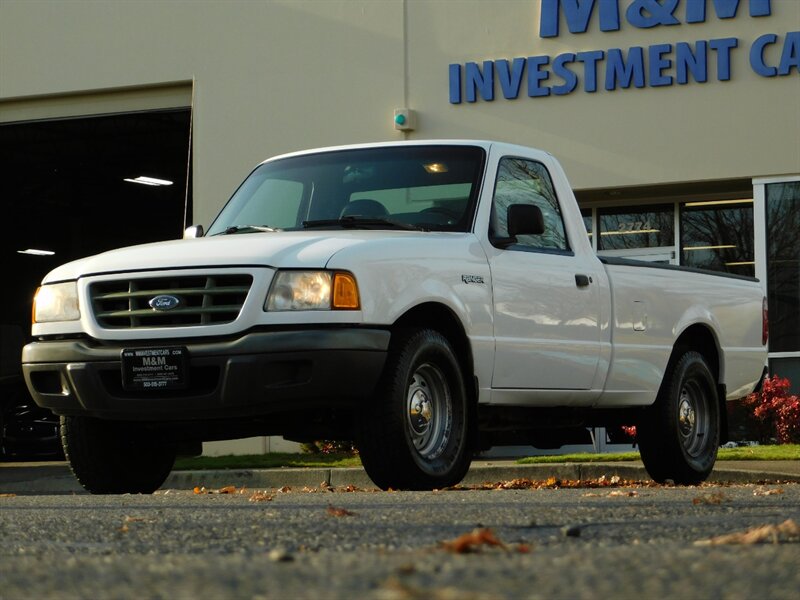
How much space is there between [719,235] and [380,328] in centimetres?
1216

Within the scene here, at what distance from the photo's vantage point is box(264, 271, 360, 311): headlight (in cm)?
712

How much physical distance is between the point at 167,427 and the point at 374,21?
12.1 metres

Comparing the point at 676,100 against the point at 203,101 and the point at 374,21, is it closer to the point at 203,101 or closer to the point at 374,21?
the point at 374,21

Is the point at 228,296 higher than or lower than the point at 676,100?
lower

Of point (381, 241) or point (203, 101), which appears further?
point (203, 101)

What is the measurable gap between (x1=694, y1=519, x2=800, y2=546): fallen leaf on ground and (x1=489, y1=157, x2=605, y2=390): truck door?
11.8 feet

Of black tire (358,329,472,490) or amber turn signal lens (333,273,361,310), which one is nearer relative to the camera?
amber turn signal lens (333,273,361,310)

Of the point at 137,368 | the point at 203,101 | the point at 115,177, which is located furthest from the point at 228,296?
the point at 115,177

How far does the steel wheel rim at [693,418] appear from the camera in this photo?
9844mm

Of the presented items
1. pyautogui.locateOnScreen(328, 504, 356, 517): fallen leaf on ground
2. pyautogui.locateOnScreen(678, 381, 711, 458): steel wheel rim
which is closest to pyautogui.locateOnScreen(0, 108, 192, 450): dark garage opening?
pyautogui.locateOnScreen(678, 381, 711, 458): steel wheel rim

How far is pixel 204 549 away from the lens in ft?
14.5

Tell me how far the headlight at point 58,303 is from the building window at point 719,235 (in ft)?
39.6

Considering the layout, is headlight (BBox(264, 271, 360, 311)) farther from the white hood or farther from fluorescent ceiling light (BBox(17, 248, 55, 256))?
fluorescent ceiling light (BBox(17, 248, 55, 256))

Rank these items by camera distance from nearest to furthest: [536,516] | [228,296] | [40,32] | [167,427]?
[536,516], [228,296], [167,427], [40,32]
